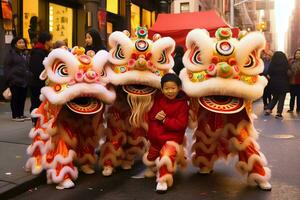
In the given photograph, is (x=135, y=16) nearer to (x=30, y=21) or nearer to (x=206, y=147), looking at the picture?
(x=30, y=21)

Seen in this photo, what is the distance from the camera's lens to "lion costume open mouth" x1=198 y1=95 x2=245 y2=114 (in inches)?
214

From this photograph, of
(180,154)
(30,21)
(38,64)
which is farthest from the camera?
(30,21)

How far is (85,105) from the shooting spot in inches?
227

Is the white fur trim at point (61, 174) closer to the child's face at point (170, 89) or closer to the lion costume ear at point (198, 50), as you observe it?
the child's face at point (170, 89)

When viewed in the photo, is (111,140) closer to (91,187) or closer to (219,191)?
(91,187)

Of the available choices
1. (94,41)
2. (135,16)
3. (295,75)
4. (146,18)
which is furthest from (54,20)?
(94,41)

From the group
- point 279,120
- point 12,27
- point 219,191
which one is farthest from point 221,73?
point 12,27

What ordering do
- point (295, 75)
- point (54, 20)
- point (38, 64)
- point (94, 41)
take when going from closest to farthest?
point (94, 41)
point (38, 64)
point (295, 75)
point (54, 20)

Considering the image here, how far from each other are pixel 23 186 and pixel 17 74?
198 inches

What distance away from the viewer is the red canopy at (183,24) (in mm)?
15268

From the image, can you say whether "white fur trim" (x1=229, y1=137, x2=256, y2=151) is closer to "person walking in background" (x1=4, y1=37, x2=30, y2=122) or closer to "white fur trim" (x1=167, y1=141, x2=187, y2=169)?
"white fur trim" (x1=167, y1=141, x2=187, y2=169)

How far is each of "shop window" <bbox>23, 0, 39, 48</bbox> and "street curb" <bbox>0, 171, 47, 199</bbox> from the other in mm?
9988

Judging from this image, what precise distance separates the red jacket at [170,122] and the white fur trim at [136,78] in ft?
0.89

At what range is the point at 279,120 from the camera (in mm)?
12523
